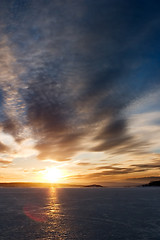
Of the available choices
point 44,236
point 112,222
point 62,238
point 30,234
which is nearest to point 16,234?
point 30,234

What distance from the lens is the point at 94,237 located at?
990 inches

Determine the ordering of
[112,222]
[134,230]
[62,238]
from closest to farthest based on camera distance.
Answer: [62,238]
[134,230]
[112,222]

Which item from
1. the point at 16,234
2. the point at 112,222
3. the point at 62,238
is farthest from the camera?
the point at 112,222

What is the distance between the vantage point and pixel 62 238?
24578mm

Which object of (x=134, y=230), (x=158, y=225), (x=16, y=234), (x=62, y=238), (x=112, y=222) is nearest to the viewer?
(x=62, y=238)

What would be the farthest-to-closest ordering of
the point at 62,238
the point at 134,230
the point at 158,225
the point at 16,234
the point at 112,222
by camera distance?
the point at 112,222 → the point at 158,225 → the point at 134,230 → the point at 16,234 → the point at 62,238

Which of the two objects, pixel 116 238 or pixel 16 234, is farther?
pixel 16 234

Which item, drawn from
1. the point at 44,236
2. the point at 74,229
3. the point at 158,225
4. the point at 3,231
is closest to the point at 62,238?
the point at 44,236

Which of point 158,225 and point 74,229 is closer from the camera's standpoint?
point 74,229

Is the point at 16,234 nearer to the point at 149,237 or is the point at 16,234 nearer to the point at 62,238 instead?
the point at 62,238

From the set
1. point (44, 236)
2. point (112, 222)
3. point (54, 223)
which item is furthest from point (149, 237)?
point (54, 223)

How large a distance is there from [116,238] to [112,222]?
9747 mm

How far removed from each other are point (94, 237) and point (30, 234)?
8898 millimetres

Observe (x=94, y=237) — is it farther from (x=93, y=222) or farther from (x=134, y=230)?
(x=93, y=222)
